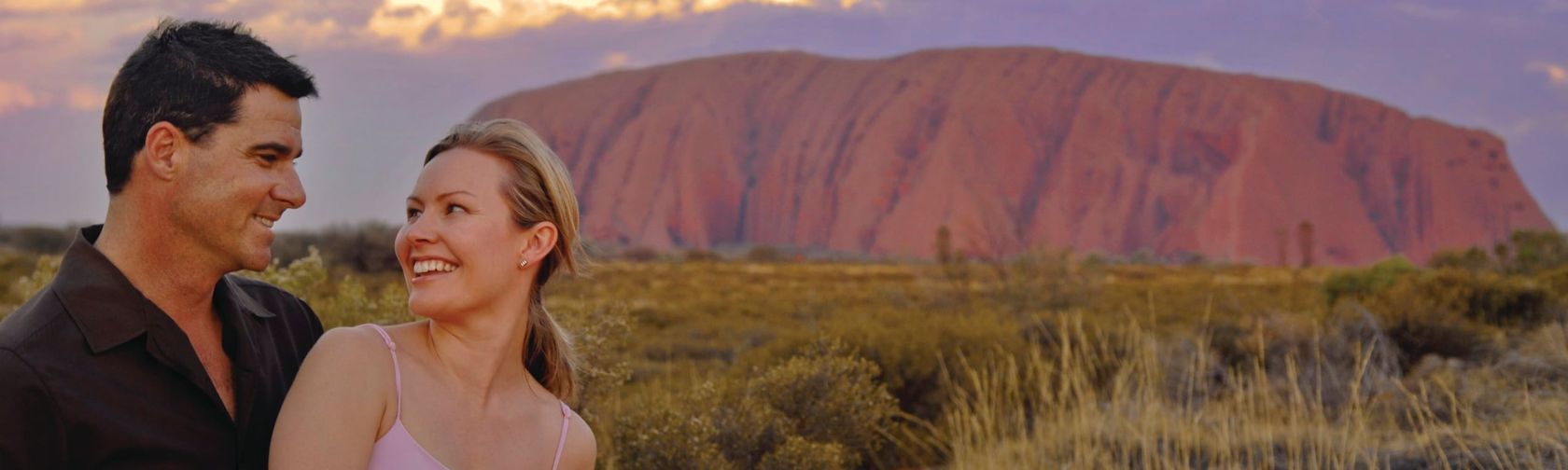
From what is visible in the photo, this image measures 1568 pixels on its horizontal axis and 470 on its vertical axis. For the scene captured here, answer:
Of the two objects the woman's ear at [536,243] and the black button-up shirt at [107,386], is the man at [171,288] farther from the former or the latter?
the woman's ear at [536,243]

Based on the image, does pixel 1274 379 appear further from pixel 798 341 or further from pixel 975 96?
pixel 975 96

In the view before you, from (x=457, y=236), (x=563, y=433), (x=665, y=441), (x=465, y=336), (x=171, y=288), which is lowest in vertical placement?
(x=665, y=441)

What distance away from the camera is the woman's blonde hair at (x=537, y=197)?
97.7 inches

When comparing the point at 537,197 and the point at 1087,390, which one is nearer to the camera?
the point at 537,197

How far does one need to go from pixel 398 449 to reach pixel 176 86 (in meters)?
0.80

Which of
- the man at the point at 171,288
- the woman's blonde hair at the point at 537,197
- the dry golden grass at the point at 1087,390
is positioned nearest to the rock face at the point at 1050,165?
the dry golden grass at the point at 1087,390

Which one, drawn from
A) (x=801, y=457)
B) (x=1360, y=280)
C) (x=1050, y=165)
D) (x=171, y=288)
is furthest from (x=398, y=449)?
(x=1050, y=165)

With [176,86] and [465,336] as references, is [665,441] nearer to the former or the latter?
[465,336]

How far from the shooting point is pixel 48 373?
6.53 ft

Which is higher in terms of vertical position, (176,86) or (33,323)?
(176,86)

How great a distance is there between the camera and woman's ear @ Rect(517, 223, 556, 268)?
99.8 inches

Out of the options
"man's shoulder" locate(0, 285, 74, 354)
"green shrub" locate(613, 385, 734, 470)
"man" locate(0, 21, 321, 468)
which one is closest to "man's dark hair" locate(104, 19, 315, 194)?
"man" locate(0, 21, 321, 468)

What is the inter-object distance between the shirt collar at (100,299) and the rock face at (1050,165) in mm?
71156

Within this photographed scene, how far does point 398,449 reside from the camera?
2.30 meters
